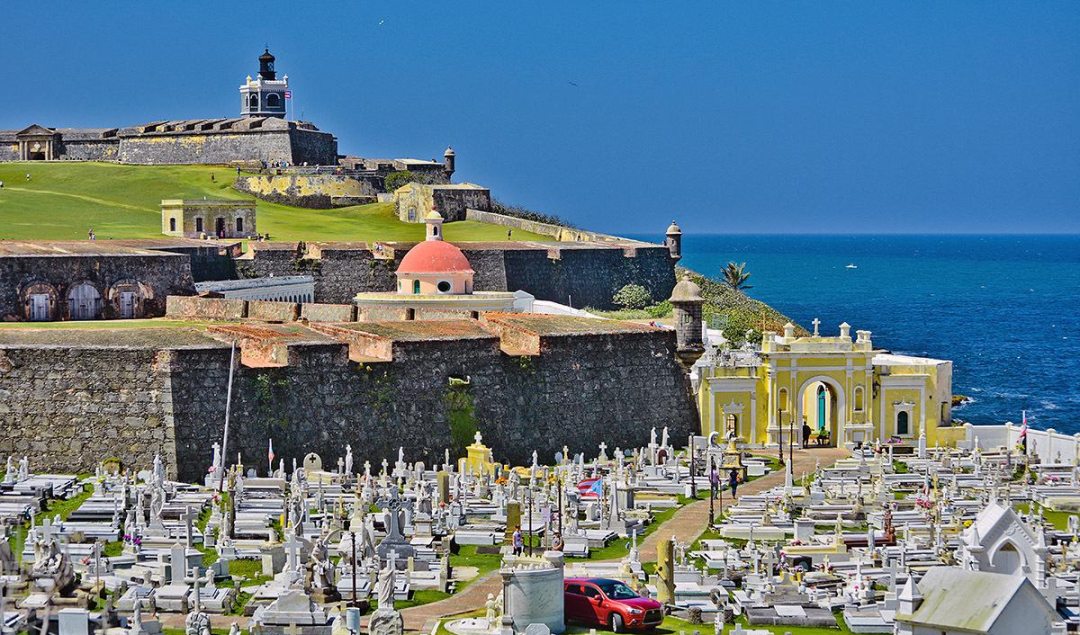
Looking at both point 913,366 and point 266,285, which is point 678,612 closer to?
point 913,366

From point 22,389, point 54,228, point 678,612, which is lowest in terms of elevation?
point 678,612

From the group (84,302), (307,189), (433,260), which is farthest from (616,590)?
(307,189)

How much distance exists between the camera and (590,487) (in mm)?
39469

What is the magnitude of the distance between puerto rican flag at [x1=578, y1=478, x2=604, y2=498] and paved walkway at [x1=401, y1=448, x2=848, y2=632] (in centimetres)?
167

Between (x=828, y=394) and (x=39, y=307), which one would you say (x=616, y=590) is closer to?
(x=828, y=394)

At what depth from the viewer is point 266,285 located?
63188mm

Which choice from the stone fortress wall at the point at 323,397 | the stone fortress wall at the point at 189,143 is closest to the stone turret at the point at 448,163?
the stone fortress wall at the point at 189,143

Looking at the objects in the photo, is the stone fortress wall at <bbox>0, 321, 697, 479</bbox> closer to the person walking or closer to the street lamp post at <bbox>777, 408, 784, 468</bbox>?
the street lamp post at <bbox>777, 408, 784, 468</bbox>

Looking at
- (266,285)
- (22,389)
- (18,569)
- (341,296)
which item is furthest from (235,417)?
(341,296)

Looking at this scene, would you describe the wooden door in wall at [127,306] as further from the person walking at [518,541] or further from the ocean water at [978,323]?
the ocean water at [978,323]

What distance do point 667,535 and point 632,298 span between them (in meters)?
40.6

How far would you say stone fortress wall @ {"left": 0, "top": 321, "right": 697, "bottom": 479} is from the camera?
40.2 m

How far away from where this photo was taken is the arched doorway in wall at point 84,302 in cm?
5344

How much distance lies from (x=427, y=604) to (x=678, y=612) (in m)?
3.60
